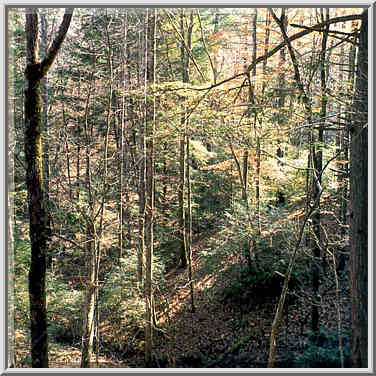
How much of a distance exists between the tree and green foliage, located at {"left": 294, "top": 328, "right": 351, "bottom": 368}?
2161 mm

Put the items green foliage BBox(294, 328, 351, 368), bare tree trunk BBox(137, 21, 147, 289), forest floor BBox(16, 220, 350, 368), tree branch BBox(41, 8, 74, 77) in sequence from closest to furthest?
tree branch BBox(41, 8, 74, 77) → green foliage BBox(294, 328, 351, 368) → forest floor BBox(16, 220, 350, 368) → bare tree trunk BBox(137, 21, 147, 289)

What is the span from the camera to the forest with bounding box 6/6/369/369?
2795mm

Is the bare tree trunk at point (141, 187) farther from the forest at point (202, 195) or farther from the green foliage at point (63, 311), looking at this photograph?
the green foliage at point (63, 311)

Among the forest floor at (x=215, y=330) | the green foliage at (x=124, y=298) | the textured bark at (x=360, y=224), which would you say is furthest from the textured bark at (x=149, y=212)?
the textured bark at (x=360, y=224)

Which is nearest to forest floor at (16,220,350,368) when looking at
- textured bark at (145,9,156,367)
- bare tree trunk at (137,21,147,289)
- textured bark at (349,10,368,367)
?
textured bark at (145,9,156,367)

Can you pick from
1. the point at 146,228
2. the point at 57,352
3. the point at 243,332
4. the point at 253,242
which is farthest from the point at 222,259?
the point at 57,352

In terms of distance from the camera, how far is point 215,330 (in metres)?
4.84

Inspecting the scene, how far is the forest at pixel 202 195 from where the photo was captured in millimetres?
2795

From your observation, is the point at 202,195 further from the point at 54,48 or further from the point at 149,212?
the point at 54,48

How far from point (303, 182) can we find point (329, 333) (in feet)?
6.81

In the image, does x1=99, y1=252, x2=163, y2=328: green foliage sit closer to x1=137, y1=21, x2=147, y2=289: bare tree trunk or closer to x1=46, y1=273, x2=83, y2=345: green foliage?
x1=137, y1=21, x2=147, y2=289: bare tree trunk

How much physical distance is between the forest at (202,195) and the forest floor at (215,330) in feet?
0.08

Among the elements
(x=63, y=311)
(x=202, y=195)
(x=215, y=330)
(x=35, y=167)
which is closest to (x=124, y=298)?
(x=63, y=311)

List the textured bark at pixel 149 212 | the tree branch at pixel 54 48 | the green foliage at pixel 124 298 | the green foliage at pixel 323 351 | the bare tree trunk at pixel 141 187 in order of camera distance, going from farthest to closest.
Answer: the green foliage at pixel 124 298
the bare tree trunk at pixel 141 187
the textured bark at pixel 149 212
the green foliage at pixel 323 351
the tree branch at pixel 54 48
